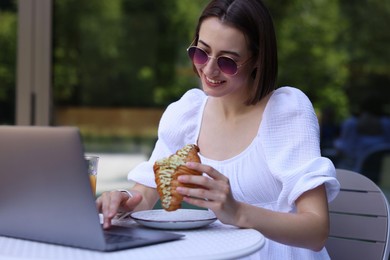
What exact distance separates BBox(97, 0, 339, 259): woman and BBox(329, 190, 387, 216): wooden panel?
28 cm

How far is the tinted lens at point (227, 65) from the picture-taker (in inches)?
69.6

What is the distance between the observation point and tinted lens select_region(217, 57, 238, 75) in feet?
5.80

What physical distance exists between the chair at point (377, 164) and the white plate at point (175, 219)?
309 cm

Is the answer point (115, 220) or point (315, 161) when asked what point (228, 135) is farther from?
point (115, 220)

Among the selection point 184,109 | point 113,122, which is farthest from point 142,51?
point 184,109

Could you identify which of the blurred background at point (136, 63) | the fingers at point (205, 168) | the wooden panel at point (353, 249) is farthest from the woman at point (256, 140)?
the blurred background at point (136, 63)

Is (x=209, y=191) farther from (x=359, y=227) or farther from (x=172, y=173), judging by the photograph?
(x=359, y=227)

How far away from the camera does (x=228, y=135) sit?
6.42ft

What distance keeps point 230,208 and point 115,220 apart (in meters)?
0.33

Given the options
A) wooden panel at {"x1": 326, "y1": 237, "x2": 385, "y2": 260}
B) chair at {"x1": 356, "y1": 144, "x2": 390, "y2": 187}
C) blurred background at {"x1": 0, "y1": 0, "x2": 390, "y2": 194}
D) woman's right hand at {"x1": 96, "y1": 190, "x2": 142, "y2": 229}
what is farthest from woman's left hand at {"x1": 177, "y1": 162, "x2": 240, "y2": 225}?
chair at {"x1": 356, "y1": 144, "x2": 390, "y2": 187}

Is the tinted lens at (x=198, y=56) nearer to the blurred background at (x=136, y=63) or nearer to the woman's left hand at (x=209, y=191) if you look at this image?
the woman's left hand at (x=209, y=191)

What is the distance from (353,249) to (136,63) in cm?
318

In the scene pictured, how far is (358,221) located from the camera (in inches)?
84.0

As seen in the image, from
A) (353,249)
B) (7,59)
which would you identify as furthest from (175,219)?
(7,59)
